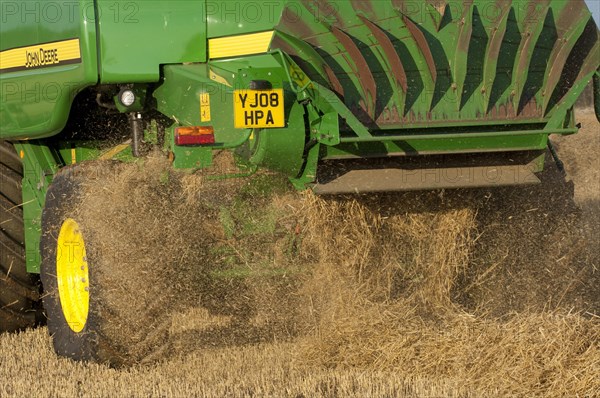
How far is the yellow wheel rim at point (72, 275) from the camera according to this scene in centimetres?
556

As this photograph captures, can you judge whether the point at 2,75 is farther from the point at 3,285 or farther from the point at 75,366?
the point at 75,366

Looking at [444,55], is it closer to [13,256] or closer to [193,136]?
[193,136]

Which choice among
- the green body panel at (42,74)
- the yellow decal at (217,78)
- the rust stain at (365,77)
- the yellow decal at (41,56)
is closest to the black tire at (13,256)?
the green body panel at (42,74)

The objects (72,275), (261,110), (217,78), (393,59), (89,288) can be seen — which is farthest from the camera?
(72,275)

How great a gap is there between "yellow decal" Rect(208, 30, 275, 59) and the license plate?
0.81 metres

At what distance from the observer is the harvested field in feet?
15.6

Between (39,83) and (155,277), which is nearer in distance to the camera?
(155,277)

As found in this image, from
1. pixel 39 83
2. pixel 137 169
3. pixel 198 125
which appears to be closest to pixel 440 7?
pixel 198 125

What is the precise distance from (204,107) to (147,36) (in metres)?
0.48

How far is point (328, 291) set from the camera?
5.46m

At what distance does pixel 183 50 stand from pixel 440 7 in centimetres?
133

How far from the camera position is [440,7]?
16.6 feet

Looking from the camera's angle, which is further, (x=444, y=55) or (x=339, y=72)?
(x=444, y=55)

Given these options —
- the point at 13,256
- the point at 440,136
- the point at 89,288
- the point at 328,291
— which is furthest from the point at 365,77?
the point at 13,256
